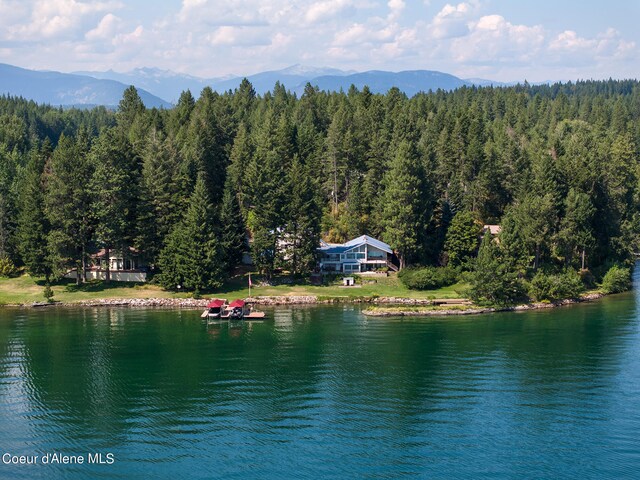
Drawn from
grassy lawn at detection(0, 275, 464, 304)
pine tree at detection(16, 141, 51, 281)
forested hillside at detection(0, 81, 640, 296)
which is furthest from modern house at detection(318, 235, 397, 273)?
pine tree at detection(16, 141, 51, 281)

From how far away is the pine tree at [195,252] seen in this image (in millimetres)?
86750

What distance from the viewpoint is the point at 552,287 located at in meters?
85.1

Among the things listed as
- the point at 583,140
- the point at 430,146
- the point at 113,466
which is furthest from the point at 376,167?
the point at 113,466

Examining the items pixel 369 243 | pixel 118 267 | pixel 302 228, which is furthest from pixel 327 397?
pixel 118 267

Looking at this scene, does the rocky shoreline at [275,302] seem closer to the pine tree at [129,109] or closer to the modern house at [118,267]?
the modern house at [118,267]

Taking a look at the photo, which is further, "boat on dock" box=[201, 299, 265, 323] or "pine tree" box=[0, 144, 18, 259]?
"pine tree" box=[0, 144, 18, 259]

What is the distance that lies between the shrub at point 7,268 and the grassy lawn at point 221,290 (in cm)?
88

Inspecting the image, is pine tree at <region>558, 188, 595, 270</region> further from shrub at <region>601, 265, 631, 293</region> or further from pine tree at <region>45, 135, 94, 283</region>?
pine tree at <region>45, 135, 94, 283</region>

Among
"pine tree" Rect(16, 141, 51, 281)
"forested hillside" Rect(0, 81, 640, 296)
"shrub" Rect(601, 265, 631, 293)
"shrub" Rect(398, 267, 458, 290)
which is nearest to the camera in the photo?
"shrub" Rect(398, 267, 458, 290)

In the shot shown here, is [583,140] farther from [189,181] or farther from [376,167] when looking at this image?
[189,181]

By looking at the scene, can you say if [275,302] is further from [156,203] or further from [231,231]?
[156,203]

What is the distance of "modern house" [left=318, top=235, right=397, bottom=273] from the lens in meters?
96.6

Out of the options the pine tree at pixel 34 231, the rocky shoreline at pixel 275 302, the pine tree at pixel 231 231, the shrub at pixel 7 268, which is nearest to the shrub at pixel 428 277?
the rocky shoreline at pixel 275 302

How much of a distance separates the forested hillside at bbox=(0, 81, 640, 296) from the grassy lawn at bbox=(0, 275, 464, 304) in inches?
83.3
